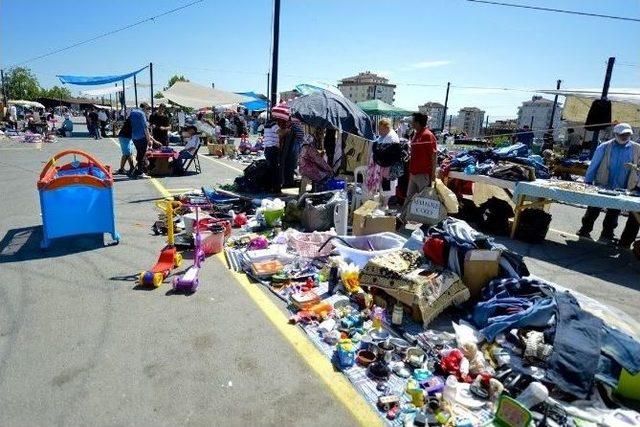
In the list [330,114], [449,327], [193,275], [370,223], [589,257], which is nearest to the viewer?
[449,327]

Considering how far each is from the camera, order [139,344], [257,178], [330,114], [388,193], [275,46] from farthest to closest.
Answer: [275,46]
[257,178]
[330,114]
[388,193]
[139,344]

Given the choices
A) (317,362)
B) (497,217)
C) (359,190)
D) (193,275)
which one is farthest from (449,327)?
(497,217)

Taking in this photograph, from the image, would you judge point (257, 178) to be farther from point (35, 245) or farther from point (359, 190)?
point (35, 245)

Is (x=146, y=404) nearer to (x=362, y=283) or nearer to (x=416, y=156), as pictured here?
(x=362, y=283)

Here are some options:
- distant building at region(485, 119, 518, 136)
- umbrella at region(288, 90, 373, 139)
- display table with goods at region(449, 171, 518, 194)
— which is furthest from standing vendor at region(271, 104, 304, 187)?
distant building at region(485, 119, 518, 136)

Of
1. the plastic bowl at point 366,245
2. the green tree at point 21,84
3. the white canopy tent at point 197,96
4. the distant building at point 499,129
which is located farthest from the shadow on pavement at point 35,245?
the green tree at point 21,84

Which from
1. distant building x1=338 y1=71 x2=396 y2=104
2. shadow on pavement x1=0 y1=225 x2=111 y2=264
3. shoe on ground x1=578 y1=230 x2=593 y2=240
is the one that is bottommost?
shadow on pavement x1=0 y1=225 x2=111 y2=264

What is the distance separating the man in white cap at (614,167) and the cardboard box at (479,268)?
441 centimetres

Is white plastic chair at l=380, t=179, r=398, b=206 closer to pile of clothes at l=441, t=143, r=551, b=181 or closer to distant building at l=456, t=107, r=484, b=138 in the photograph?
pile of clothes at l=441, t=143, r=551, b=181

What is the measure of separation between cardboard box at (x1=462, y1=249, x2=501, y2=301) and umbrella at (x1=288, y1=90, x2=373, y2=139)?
16.8 feet

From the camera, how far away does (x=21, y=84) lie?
86.9m

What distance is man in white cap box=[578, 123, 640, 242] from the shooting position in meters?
6.70

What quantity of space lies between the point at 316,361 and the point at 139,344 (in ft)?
4.93

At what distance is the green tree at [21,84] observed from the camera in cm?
8394
